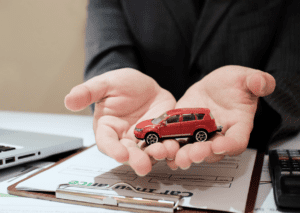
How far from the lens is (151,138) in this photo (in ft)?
2.55

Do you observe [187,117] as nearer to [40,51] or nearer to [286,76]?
[286,76]

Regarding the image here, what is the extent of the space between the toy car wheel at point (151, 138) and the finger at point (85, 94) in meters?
0.20

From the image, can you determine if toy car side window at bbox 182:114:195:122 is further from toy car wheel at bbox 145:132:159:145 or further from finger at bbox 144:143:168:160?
finger at bbox 144:143:168:160

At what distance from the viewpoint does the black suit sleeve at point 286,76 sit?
0.98 metres

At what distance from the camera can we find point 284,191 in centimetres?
57

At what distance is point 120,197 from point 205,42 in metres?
0.97

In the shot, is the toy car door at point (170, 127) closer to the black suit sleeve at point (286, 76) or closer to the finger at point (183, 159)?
the finger at point (183, 159)

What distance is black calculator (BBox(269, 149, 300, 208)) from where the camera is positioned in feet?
1.80

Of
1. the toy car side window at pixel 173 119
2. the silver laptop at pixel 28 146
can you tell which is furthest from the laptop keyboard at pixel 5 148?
the toy car side window at pixel 173 119

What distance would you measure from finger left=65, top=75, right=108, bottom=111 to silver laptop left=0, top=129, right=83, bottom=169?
0.90 feet

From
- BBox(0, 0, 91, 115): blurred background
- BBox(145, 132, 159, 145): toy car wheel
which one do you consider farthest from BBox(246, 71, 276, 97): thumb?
BBox(0, 0, 91, 115): blurred background

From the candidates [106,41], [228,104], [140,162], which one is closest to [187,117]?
[228,104]

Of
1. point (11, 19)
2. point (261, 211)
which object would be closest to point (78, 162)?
point (261, 211)

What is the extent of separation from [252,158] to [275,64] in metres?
0.50
